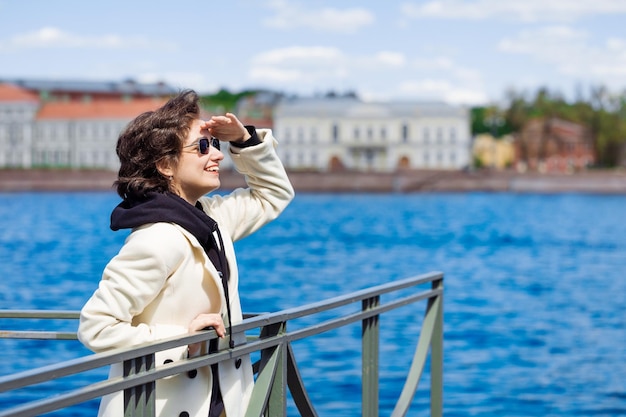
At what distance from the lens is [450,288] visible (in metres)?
24.1

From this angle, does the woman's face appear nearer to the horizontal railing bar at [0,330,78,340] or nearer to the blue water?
the horizontal railing bar at [0,330,78,340]

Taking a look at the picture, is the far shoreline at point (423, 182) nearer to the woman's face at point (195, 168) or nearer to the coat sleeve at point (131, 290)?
the woman's face at point (195, 168)

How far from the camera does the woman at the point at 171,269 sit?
230 cm

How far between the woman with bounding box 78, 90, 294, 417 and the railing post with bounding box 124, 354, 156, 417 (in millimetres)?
77

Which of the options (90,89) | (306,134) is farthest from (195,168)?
(90,89)

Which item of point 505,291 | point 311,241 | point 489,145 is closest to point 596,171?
point 489,145

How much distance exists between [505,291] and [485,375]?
1191 centimetres

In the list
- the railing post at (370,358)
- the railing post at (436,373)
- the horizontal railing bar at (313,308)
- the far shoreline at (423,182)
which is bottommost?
the far shoreline at (423,182)

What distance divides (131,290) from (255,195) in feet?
2.61

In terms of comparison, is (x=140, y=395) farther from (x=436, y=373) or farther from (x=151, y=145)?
(x=436, y=373)

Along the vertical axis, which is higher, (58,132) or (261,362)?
(261,362)

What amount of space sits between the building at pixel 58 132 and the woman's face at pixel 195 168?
9386cm

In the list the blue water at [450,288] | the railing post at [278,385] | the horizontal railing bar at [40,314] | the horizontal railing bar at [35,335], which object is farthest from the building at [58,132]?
the railing post at [278,385]

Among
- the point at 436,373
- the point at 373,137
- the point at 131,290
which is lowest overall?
the point at 373,137
